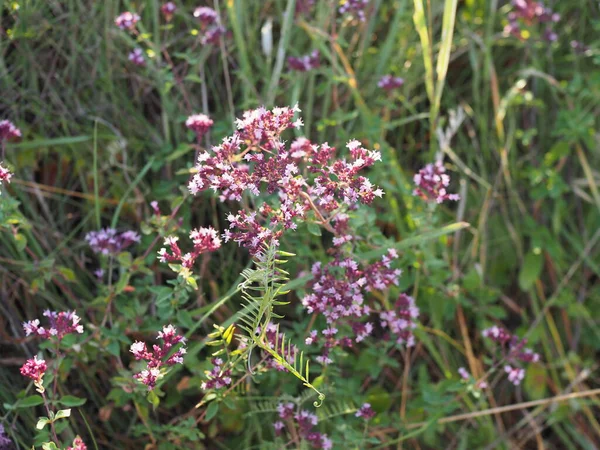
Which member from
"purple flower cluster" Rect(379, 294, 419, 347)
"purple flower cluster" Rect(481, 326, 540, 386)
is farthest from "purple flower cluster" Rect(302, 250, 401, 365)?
"purple flower cluster" Rect(481, 326, 540, 386)

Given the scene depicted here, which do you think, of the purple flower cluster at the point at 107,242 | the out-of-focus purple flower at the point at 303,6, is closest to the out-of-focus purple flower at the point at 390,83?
the out-of-focus purple flower at the point at 303,6

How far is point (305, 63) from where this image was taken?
7.43ft

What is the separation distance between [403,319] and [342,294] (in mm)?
298

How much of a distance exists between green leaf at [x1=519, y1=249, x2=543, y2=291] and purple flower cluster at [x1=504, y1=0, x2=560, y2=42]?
0.73 m

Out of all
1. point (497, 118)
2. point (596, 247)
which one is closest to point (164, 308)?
point (497, 118)

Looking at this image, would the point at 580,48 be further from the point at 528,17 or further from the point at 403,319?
the point at 403,319

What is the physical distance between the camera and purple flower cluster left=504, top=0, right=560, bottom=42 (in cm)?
259

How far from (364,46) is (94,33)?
33.5 inches

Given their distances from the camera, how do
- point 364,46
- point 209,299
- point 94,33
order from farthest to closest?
point 364,46, point 94,33, point 209,299

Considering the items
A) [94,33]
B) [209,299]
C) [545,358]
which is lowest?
[545,358]

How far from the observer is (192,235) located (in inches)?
64.8

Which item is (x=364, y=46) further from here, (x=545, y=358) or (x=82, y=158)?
(x=545, y=358)

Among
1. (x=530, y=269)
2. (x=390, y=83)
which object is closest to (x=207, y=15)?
(x=390, y=83)

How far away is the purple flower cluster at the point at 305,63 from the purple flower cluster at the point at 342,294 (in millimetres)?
703
